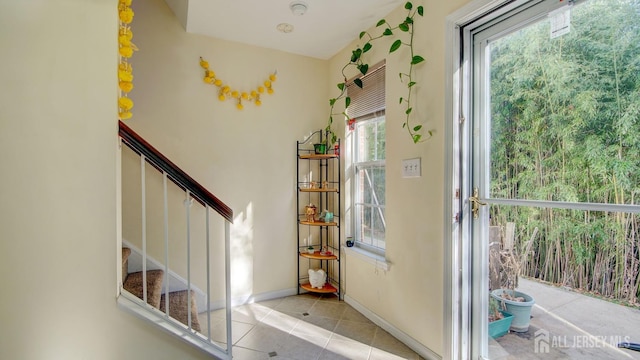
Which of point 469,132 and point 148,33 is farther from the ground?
Result: point 148,33

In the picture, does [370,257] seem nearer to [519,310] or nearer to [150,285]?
[519,310]

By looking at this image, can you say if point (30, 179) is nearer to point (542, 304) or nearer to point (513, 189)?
point (513, 189)

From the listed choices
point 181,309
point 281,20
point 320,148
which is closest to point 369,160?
point 320,148

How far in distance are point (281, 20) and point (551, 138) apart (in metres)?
2.08

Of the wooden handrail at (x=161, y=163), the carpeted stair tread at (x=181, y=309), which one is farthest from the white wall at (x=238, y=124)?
the wooden handrail at (x=161, y=163)

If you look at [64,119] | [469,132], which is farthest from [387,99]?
[64,119]

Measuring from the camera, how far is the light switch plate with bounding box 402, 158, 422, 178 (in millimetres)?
2064

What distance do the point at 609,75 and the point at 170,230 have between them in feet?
9.83

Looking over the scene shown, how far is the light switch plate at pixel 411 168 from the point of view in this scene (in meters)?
2.06

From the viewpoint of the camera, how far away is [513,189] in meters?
1.64

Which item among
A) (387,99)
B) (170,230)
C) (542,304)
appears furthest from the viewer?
(170,230)

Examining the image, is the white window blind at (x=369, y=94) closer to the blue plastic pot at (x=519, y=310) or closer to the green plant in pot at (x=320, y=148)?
the green plant in pot at (x=320, y=148)

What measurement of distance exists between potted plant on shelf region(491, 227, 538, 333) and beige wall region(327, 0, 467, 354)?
0.33m

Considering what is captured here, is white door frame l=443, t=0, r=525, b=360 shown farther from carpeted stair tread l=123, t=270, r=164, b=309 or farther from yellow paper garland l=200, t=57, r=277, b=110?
carpeted stair tread l=123, t=270, r=164, b=309
